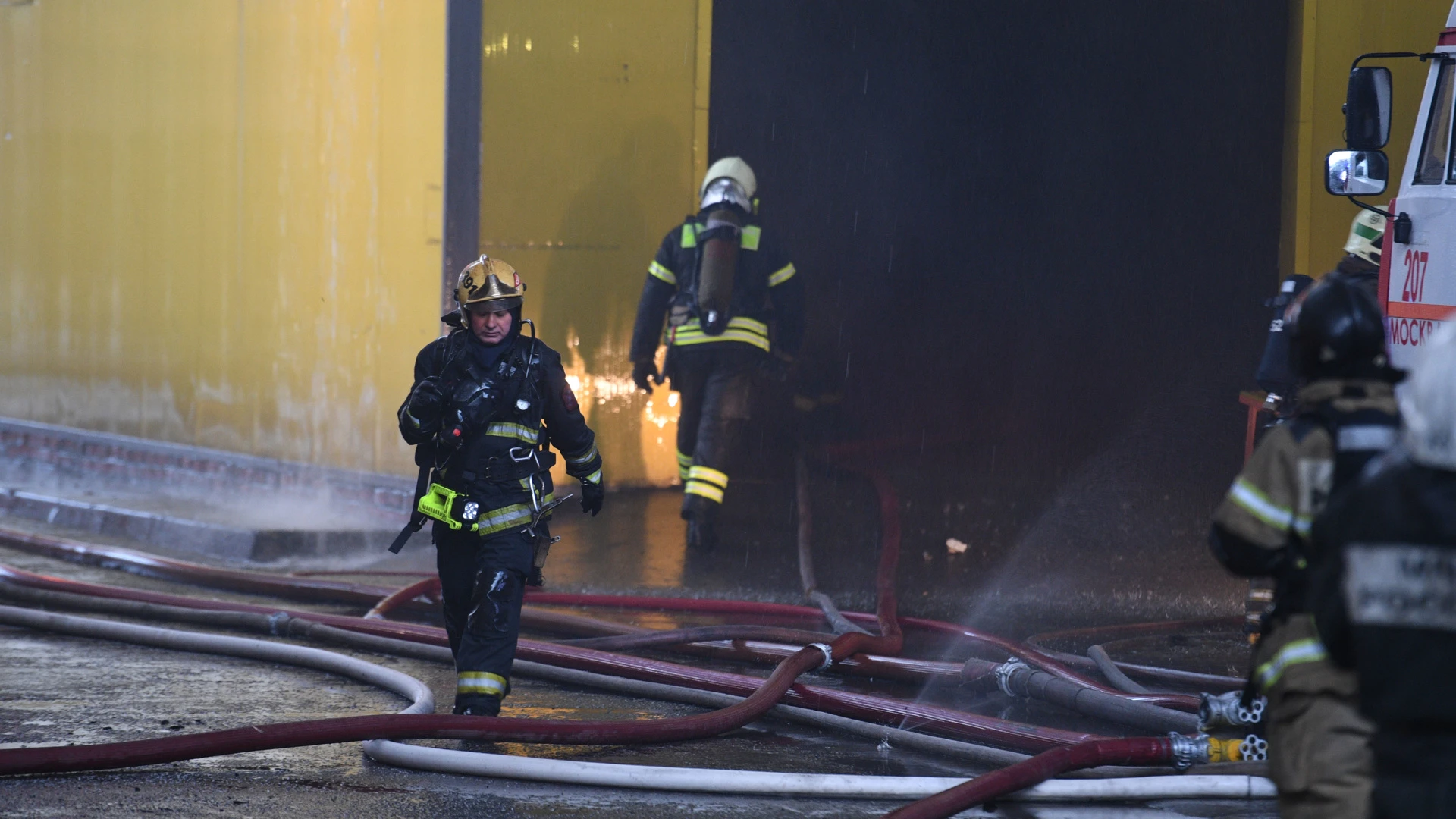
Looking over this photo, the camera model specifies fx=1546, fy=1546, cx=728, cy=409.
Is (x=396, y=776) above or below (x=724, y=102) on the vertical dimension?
below

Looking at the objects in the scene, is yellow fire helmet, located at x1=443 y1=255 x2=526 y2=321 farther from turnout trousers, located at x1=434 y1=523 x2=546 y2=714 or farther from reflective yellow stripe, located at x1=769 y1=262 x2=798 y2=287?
reflective yellow stripe, located at x1=769 y1=262 x2=798 y2=287

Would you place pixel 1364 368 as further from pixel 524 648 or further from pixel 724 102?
pixel 724 102

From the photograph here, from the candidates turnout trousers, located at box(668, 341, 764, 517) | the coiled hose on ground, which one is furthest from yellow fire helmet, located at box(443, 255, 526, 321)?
turnout trousers, located at box(668, 341, 764, 517)

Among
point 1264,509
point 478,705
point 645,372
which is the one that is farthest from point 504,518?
point 645,372

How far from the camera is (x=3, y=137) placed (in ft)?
39.4

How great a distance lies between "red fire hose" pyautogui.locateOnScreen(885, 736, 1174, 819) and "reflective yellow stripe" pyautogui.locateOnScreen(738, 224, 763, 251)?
455 cm

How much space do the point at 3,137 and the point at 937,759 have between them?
10.1m

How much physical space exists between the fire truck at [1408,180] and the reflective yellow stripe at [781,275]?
9.62 ft

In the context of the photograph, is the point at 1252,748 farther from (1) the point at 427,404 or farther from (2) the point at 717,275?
(2) the point at 717,275

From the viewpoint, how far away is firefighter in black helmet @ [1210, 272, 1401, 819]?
2.69m

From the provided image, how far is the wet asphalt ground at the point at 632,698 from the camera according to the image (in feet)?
13.8

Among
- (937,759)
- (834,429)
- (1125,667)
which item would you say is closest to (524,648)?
(937,759)

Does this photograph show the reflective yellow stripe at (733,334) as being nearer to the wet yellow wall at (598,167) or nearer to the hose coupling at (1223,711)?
the wet yellow wall at (598,167)

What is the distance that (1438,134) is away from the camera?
6051 mm
